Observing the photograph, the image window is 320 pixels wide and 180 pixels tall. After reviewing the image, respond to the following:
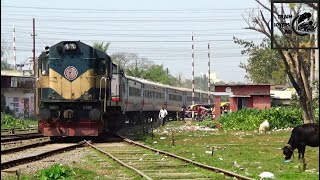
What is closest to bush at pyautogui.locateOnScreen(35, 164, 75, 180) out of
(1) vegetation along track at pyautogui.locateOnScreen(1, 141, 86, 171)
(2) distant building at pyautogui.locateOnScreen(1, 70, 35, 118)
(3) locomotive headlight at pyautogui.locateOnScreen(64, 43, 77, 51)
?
(1) vegetation along track at pyautogui.locateOnScreen(1, 141, 86, 171)

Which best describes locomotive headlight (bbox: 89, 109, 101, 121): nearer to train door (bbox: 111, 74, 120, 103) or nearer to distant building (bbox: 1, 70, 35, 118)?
train door (bbox: 111, 74, 120, 103)

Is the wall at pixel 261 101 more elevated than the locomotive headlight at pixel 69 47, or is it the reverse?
the locomotive headlight at pixel 69 47

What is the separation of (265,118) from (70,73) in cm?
1372

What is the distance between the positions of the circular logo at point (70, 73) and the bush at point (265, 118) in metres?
13.2

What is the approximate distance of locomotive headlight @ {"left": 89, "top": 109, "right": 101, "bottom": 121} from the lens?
21.9m

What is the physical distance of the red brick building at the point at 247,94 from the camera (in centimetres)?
3931

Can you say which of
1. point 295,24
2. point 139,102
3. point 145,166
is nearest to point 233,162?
point 145,166

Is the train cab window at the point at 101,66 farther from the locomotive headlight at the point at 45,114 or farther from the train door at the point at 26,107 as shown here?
the train door at the point at 26,107

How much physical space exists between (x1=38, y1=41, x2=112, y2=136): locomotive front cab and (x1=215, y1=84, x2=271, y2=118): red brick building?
59.2 feet

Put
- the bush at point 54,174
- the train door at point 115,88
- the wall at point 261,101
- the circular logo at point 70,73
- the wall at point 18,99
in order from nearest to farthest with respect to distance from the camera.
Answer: the bush at point 54,174
the circular logo at point 70,73
the train door at point 115,88
the wall at point 261,101
the wall at point 18,99

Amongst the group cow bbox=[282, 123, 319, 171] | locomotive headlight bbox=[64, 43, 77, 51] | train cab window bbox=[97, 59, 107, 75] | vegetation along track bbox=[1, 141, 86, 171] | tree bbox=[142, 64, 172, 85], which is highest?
tree bbox=[142, 64, 172, 85]

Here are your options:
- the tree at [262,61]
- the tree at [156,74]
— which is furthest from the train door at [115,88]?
the tree at [156,74]

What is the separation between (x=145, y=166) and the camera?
13.7 metres

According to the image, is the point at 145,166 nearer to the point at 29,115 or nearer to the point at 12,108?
the point at 12,108
